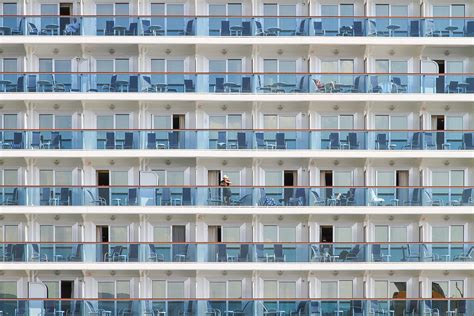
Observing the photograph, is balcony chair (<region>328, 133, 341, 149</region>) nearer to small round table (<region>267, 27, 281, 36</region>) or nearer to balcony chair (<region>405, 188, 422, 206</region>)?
balcony chair (<region>405, 188, 422, 206</region>)

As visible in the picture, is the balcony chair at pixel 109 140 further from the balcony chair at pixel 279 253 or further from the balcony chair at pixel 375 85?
the balcony chair at pixel 375 85

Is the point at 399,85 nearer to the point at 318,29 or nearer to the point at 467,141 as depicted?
the point at 467,141

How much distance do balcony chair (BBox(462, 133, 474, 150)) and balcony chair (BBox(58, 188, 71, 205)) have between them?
14.1 m

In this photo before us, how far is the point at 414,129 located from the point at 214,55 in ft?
25.3

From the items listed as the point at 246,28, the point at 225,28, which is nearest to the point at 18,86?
the point at 225,28

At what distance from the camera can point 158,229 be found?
4206 cm

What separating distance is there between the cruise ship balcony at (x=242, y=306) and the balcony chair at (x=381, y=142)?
536 cm

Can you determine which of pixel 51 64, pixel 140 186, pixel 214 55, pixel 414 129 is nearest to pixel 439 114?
pixel 414 129

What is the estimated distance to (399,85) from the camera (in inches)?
1661

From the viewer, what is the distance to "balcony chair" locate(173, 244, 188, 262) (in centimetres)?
4100

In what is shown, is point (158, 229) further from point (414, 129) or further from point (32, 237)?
point (414, 129)

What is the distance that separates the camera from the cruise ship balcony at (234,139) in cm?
4150

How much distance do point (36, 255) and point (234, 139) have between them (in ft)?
26.3

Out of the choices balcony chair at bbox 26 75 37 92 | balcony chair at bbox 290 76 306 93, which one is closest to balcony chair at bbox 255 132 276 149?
balcony chair at bbox 290 76 306 93
